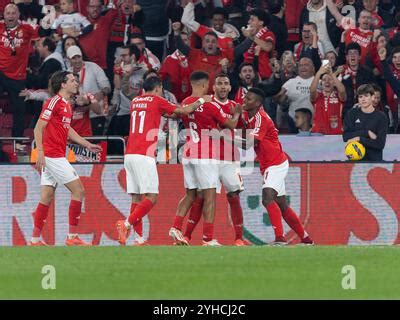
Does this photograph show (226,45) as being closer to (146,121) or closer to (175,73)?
(175,73)

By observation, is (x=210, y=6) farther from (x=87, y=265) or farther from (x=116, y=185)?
(x=87, y=265)

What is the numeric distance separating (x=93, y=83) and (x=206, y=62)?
170cm

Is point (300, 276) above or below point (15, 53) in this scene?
below

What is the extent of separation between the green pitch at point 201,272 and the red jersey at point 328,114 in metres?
5.23

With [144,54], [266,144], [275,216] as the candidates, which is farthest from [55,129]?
[144,54]

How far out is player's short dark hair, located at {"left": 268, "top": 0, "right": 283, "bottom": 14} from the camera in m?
22.1

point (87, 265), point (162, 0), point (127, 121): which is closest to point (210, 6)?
point (162, 0)

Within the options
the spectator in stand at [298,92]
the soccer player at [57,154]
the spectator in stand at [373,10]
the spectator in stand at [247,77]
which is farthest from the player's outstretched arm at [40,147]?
the spectator in stand at [373,10]

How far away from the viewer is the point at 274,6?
2216 centimetres

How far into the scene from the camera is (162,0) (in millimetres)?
22141

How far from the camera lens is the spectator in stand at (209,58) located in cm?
2102

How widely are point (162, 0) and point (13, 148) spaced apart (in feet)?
11.7

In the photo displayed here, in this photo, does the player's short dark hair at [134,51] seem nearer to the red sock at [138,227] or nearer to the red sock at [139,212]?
the red sock at [138,227]
